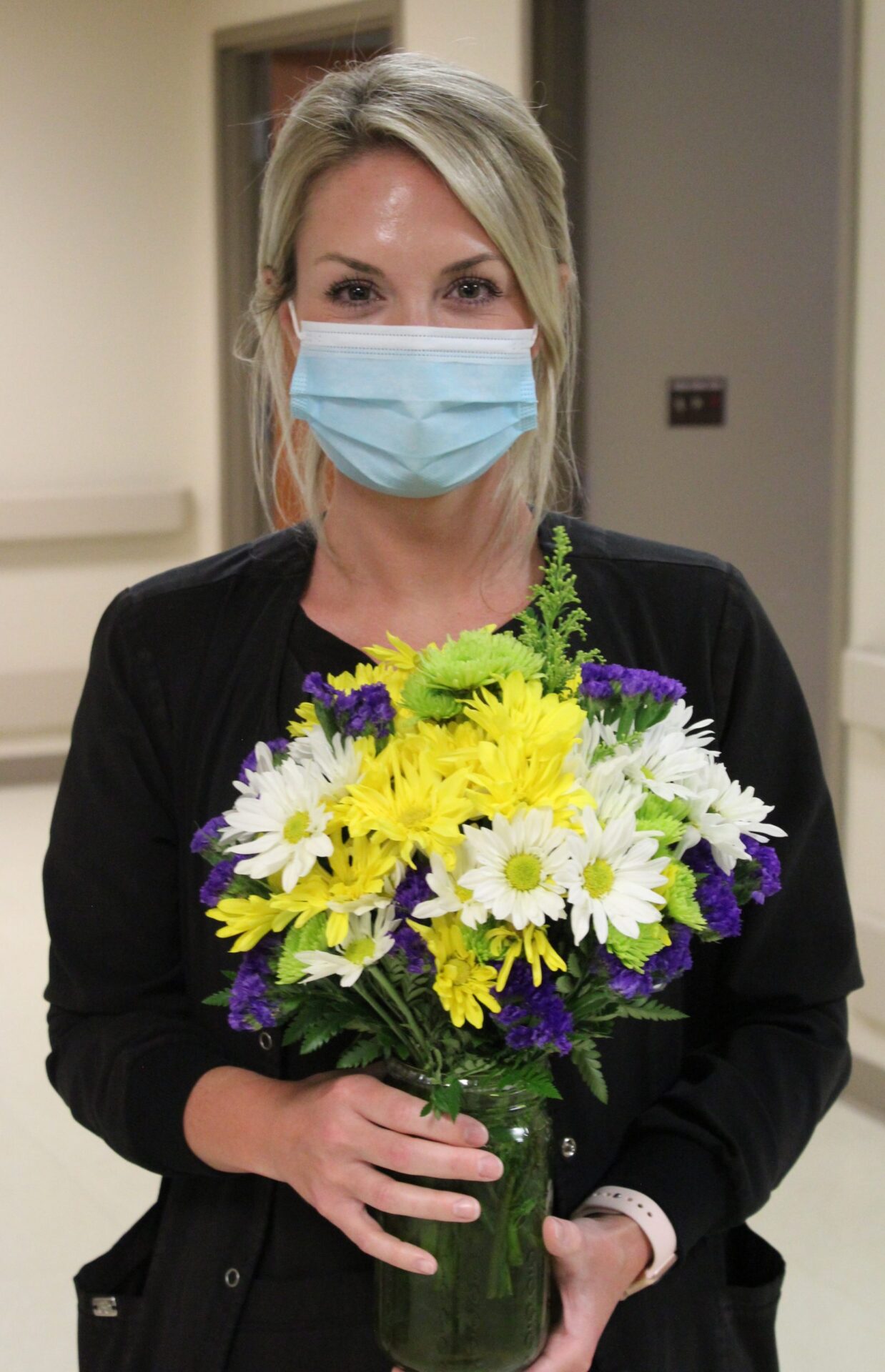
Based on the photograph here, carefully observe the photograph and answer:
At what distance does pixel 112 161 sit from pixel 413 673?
5.95 metres

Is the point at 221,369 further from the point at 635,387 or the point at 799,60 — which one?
the point at 799,60

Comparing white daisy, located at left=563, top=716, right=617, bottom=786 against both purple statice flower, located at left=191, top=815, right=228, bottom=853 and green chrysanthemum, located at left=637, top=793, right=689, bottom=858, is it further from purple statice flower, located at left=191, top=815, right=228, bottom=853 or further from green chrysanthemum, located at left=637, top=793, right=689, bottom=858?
purple statice flower, located at left=191, top=815, right=228, bottom=853

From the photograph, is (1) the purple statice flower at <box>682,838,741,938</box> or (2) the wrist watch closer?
(1) the purple statice flower at <box>682,838,741,938</box>

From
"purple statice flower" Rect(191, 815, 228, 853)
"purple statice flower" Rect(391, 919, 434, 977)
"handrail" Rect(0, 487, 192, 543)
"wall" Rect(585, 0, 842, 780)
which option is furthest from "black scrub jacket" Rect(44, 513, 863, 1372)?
"handrail" Rect(0, 487, 192, 543)

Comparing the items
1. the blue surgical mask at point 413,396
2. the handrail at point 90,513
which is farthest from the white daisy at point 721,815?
the handrail at point 90,513

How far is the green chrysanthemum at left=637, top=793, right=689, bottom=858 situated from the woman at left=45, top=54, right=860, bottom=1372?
295 mm

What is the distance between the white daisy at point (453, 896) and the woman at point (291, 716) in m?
0.26

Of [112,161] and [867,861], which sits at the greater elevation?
[112,161]

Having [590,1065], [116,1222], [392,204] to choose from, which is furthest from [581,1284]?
[116,1222]

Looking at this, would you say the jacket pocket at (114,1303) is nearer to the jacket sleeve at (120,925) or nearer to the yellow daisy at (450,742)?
the jacket sleeve at (120,925)

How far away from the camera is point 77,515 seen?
20.7 ft

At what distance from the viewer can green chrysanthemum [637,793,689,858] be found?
896 millimetres

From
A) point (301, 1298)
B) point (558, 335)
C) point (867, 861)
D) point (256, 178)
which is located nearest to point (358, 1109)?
point (301, 1298)

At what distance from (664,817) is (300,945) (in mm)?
225
